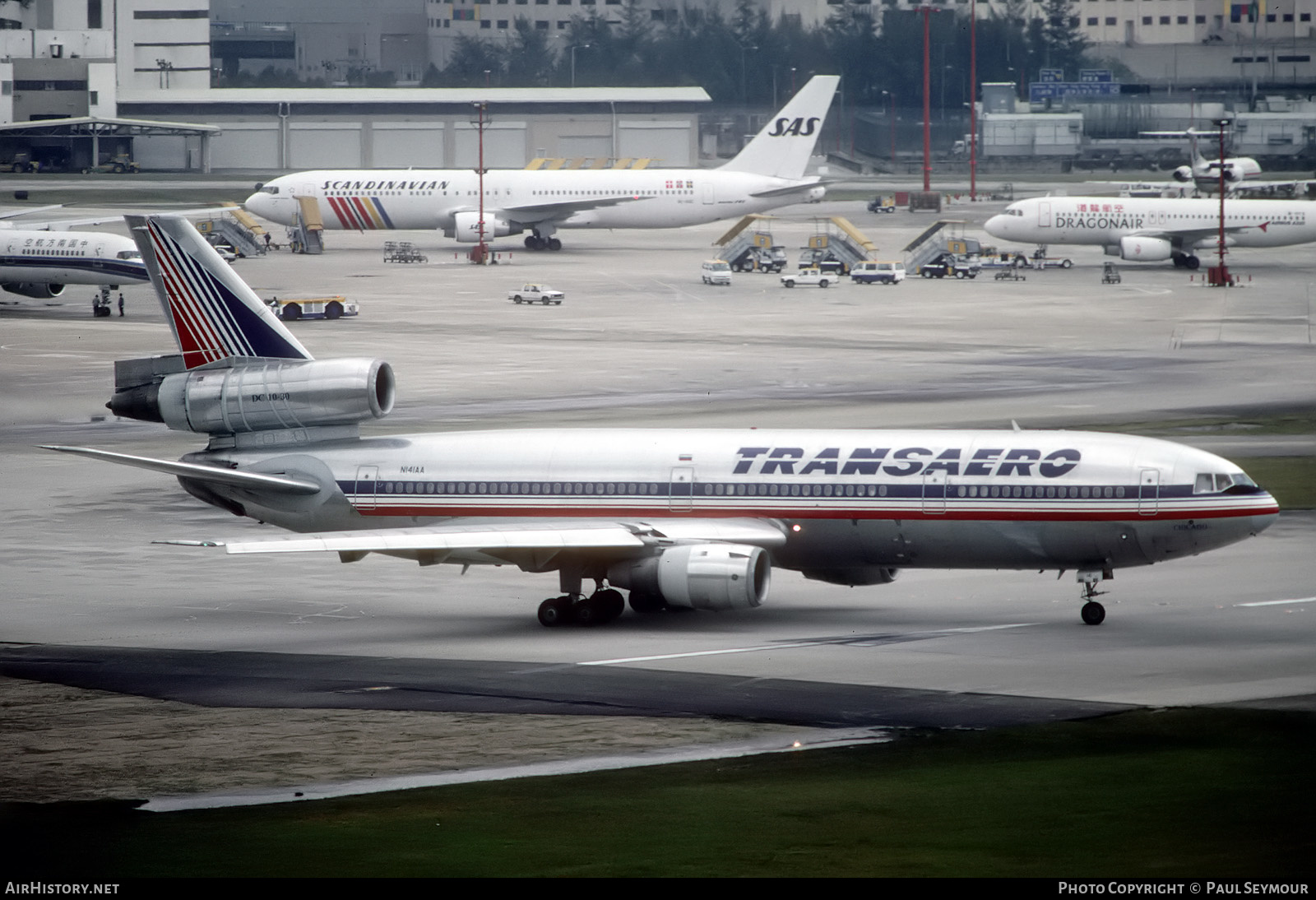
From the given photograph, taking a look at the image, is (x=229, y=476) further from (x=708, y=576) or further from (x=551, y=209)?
(x=551, y=209)

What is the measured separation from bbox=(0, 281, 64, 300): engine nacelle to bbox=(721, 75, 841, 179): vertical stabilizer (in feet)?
188

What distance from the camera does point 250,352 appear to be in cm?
4278

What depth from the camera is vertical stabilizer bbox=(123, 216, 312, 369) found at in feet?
140

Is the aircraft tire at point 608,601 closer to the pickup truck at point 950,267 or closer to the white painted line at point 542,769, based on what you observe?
the white painted line at point 542,769

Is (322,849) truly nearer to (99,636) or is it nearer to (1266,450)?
(99,636)

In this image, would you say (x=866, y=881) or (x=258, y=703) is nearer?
(x=866, y=881)

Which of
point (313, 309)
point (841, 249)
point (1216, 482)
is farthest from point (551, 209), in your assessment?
point (1216, 482)

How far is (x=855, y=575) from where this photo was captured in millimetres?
40250

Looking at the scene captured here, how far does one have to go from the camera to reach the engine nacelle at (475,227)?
138 meters

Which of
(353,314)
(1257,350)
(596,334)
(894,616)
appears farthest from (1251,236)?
(894,616)

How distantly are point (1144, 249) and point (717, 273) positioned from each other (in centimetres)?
3098

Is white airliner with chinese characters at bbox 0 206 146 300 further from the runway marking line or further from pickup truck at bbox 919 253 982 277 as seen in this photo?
the runway marking line

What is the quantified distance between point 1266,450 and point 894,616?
25155 mm

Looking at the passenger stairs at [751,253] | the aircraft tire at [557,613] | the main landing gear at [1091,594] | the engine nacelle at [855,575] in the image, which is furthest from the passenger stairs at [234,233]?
Answer: the main landing gear at [1091,594]
